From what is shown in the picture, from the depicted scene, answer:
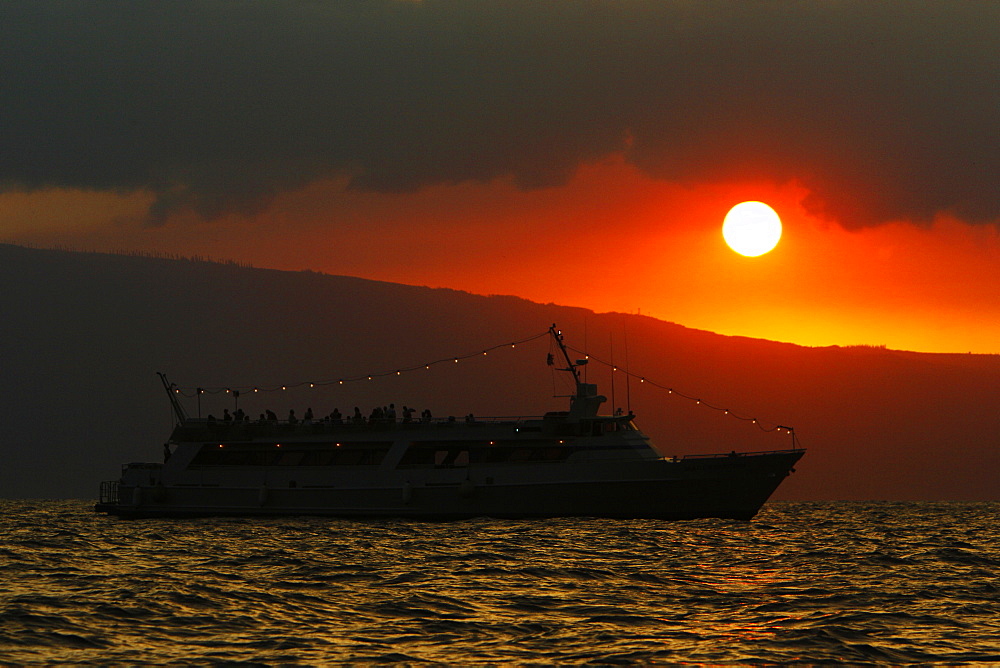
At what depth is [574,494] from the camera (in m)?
54.7

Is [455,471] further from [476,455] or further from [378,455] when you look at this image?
[378,455]

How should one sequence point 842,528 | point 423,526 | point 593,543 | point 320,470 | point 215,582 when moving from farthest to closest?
point 842,528
point 320,470
point 423,526
point 593,543
point 215,582

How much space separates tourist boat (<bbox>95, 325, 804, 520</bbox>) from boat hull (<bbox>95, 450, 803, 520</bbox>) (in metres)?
0.05

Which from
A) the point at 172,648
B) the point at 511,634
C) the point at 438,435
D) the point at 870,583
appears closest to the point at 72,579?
the point at 172,648

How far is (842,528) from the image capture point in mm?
67438

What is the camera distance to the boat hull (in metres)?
54.6

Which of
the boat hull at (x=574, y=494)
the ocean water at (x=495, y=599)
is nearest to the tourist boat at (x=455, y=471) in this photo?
the boat hull at (x=574, y=494)

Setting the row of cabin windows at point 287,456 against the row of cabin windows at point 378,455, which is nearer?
the row of cabin windows at point 378,455

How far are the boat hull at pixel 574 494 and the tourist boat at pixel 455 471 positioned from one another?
0.05 meters

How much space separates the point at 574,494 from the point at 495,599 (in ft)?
87.5

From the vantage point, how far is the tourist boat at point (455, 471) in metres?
54.8

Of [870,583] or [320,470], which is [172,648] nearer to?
[870,583]

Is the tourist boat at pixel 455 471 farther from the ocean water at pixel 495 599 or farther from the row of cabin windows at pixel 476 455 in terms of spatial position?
the ocean water at pixel 495 599

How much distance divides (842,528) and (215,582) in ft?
149
